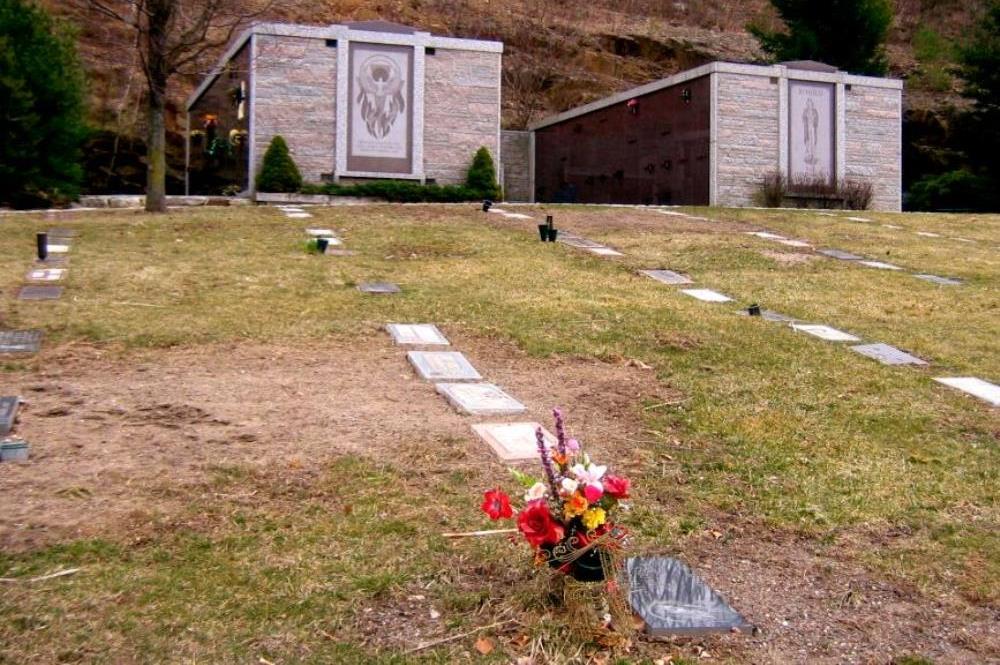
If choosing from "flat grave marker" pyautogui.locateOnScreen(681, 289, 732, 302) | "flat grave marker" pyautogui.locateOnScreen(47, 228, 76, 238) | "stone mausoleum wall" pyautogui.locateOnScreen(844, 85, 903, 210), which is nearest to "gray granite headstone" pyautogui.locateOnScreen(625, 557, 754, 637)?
"flat grave marker" pyautogui.locateOnScreen(681, 289, 732, 302)

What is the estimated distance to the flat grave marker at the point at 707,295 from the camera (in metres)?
8.64

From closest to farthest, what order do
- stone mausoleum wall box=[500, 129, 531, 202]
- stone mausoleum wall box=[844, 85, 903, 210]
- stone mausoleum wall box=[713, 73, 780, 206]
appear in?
stone mausoleum wall box=[713, 73, 780, 206], stone mausoleum wall box=[844, 85, 903, 210], stone mausoleum wall box=[500, 129, 531, 202]

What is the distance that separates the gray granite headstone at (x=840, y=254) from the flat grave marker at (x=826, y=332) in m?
4.66

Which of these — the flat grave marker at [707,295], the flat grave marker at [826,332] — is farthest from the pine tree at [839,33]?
the flat grave marker at [826,332]

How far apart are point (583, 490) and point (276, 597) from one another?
0.99 meters

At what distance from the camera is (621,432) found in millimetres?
4625

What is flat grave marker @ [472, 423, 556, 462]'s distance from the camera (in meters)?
4.05

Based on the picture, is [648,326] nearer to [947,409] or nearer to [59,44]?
[947,409]

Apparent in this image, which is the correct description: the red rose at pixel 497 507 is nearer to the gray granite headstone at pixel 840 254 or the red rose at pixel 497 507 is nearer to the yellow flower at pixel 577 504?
the yellow flower at pixel 577 504

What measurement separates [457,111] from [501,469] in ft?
59.6

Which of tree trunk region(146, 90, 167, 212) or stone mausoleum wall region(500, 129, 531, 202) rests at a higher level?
stone mausoleum wall region(500, 129, 531, 202)

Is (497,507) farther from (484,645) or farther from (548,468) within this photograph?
(484,645)

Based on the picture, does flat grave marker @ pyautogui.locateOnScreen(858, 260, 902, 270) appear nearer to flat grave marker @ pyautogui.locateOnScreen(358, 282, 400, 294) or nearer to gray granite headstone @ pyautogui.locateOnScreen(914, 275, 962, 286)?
gray granite headstone @ pyautogui.locateOnScreen(914, 275, 962, 286)

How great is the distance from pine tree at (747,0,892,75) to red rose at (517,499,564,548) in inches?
1250
